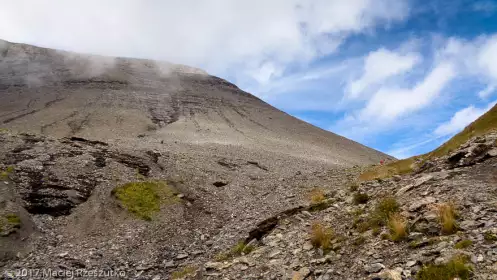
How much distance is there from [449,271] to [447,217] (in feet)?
9.80

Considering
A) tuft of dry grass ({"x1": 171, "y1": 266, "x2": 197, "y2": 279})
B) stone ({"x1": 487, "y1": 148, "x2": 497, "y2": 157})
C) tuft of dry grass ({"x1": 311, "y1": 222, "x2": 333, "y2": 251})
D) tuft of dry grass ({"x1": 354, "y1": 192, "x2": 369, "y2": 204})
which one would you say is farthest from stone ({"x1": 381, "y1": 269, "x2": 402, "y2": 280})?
stone ({"x1": 487, "y1": 148, "x2": 497, "y2": 157})

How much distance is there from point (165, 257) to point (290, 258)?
895 centimetres

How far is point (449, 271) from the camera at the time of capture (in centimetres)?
988

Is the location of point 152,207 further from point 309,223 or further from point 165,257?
point 309,223

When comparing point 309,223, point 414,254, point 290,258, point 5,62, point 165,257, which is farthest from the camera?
point 5,62

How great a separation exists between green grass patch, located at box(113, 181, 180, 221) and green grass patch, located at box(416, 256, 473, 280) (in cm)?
2050

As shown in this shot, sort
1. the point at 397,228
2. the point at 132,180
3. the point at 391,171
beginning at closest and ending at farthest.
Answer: the point at 397,228 → the point at 391,171 → the point at 132,180

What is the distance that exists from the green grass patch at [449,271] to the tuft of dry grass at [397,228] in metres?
2.39

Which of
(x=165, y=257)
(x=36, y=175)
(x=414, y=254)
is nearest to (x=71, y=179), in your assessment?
(x=36, y=175)

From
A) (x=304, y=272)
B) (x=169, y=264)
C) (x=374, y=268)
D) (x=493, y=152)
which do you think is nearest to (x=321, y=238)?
(x=304, y=272)

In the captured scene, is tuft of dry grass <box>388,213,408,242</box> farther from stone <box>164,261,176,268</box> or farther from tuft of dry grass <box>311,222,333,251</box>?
stone <box>164,261,176,268</box>

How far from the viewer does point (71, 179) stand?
103ft

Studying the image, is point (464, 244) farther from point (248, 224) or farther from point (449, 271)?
point (248, 224)

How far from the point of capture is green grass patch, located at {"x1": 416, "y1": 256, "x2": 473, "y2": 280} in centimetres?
969
